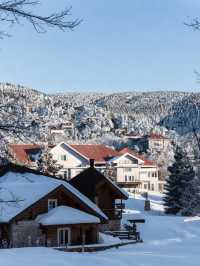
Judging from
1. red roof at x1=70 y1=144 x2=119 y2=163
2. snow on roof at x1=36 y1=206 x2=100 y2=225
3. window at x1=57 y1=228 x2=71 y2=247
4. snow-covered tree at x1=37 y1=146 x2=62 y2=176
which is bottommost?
window at x1=57 y1=228 x2=71 y2=247

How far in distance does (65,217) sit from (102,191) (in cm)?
941

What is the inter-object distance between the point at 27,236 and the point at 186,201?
95.9 feet

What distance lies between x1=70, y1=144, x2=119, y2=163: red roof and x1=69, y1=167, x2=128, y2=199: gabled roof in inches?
1654

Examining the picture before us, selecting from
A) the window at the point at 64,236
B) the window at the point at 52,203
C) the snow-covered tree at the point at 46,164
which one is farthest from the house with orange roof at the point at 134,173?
the window at the point at 64,236

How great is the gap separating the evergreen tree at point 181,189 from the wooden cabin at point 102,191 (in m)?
16.4

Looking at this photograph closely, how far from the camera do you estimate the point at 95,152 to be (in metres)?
89.7

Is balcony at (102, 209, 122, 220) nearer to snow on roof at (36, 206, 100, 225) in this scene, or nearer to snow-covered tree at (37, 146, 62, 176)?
snow on roof at (36, 206, 100, 225)

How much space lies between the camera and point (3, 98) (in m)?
10.9

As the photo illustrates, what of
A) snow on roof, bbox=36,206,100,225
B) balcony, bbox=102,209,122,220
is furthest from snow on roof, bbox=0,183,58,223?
balcony, bbox=102,209,122,220

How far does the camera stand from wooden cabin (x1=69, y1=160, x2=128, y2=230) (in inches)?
1700

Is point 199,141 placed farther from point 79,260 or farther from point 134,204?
point 134,204

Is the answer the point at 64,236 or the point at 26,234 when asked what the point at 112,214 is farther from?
the point at 26,234

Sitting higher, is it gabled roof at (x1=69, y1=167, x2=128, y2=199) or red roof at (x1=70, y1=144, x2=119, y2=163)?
red roof at (x1=70, y1=144, x2=119, y2=163)

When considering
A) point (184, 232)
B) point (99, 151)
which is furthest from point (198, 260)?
point (99, 151)
